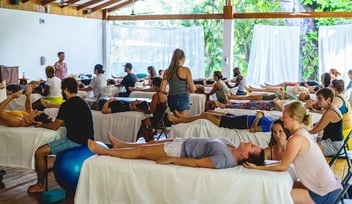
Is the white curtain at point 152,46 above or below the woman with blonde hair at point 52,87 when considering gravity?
above

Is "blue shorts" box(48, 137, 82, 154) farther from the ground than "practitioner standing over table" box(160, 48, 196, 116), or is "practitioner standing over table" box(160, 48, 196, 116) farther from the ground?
"practitioner standing over table" box(160, 48, 196, 116)

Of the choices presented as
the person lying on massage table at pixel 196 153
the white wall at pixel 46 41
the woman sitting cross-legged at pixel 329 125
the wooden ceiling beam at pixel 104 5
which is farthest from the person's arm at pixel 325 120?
the wooden ceiling beam at pixel 104 5

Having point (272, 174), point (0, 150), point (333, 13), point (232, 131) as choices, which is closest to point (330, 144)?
point (232, 131)

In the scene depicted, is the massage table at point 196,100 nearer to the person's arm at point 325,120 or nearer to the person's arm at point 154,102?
the person's arm at point 154,102

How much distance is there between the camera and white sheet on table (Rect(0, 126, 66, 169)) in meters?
4.12

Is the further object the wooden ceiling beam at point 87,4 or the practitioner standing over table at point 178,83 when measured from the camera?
the wooden ceiling beam at point 87,4

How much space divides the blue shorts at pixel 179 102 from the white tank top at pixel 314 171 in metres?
2.59

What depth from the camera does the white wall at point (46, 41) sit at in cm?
892

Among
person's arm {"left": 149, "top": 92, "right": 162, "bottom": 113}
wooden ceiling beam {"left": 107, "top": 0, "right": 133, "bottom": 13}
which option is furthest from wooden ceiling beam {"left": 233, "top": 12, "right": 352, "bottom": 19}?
person's arm {"left": 149, "top": 92, "right": 162, "bottom": 113}

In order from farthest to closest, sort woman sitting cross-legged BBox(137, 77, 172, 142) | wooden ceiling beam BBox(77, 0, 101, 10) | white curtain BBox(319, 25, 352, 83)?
wooden ceiling beam BBox(77, 0, 101, 10)
white curtain BBox(319, 25, 352, 83)
woman sitting cross-legged BBox(137, 77, 172, 142)

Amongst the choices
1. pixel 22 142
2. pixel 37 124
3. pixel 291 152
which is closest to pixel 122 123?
pixel 37 124

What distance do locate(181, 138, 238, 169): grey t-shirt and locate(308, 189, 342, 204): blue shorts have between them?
0.51 meters

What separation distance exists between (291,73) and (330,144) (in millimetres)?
6340

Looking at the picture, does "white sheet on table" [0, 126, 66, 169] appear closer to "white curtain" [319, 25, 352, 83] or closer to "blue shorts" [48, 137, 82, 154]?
"blue shorts" [48, 137, 82, 154]
